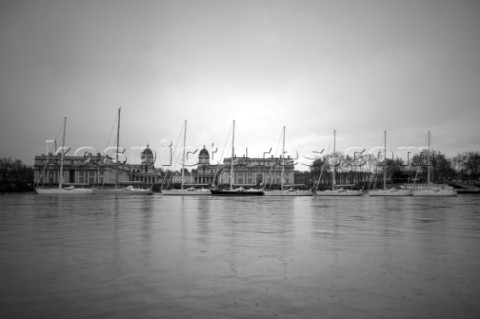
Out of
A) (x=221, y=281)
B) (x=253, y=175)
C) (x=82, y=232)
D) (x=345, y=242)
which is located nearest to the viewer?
(x=221, y=281)

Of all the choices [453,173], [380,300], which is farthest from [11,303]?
Result: [453,173]

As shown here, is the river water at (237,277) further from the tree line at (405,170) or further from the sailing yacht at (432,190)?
the tree line at (405,170)

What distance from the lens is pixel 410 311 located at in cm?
686

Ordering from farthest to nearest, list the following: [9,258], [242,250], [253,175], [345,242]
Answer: [253,175]
[345,242]
[242,250]
[9,258]

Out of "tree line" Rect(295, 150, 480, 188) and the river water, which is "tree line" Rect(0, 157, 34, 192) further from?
the river water

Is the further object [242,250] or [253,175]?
[253,175]

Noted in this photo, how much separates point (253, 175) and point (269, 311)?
17887cm

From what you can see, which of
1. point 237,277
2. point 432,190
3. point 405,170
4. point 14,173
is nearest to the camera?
point 237,277

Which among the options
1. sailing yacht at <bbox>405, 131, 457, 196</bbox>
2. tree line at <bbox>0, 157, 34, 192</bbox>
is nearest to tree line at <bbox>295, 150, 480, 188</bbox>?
sailing yacht at <bbox>405, 131, 457, 196</bbox>

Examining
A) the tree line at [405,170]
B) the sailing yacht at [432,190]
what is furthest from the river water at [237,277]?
the tree line at [405,170]

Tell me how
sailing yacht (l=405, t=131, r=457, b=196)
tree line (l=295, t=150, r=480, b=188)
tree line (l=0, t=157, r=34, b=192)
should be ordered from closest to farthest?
sailing yacht (l=405, t=131, r=457, b=196), tree line (l=0, t=157, r=34, b=192), tree line (l=295, t=150, r=480, b=188)

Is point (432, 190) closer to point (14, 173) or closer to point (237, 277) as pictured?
point (237, 277)

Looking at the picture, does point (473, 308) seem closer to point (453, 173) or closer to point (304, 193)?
point (304, 193)

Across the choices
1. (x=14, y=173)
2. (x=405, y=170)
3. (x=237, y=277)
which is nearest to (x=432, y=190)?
(x=405, y=170)
